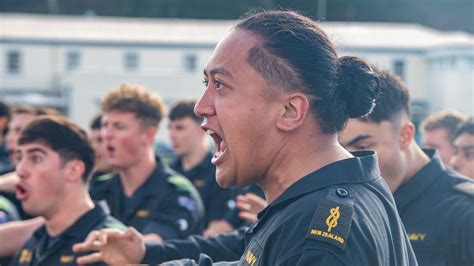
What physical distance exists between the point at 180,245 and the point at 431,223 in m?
1.15

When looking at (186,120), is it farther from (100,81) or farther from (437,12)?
(437,12)

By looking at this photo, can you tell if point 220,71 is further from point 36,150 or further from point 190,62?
point 190,62

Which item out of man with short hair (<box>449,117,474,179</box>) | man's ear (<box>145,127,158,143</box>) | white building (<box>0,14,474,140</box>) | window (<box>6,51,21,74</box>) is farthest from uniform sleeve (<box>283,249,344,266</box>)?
window (<box>6,51,21,74</box>)

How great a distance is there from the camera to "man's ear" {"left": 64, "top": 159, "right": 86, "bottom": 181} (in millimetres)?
4676

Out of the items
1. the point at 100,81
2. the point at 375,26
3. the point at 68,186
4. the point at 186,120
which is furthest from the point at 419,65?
the point at 68,186

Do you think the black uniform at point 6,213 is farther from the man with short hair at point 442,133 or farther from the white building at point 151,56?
the white building at point 151,56

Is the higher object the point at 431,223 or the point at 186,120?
the point at 431,223

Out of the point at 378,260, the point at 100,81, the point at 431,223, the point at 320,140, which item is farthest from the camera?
the point at 100,81

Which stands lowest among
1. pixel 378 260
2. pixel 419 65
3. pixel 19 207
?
pixel 419 65

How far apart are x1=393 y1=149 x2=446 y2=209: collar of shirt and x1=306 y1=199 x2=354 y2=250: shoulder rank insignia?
175 cm

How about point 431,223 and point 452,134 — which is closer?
point 431,223

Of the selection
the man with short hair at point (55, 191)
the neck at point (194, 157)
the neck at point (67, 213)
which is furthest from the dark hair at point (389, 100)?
the neck at point (194, 157)

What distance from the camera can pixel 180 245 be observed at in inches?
154

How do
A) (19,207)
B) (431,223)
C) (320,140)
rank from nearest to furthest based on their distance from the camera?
(320,140)
(431,223)
(19,207)
